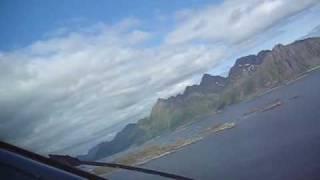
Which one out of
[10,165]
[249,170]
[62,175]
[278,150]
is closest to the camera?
[10,165]

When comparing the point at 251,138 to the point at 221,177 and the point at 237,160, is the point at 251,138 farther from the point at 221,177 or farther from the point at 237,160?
the point at 221,177

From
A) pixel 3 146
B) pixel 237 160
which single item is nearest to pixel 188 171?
pixel 237 160

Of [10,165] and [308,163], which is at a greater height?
[10,165]

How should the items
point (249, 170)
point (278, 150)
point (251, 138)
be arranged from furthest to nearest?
point (251, 138)
point (278, 150)
point (249, 170)

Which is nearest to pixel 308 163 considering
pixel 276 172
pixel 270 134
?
pixel 276 172

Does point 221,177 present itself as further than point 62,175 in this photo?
Yes

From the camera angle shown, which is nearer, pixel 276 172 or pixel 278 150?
pixel 276 172

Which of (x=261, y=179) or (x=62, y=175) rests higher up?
(x=62, y=175)

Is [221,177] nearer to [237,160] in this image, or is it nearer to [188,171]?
[237,160]

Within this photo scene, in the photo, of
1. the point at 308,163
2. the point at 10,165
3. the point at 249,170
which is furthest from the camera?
the point at 249,170
